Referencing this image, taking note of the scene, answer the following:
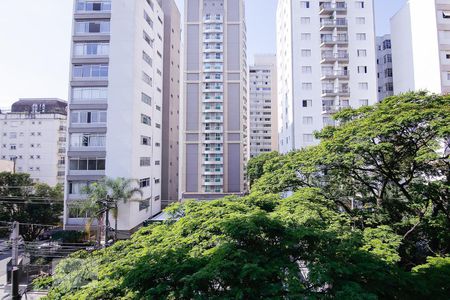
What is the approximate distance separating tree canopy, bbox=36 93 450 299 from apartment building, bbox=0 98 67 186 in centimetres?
4617

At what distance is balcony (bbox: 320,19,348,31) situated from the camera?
33344 mm

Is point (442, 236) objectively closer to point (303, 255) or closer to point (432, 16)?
point (303, 255)

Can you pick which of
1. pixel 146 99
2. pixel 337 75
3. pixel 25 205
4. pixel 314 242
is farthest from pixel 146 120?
pixel 314 242

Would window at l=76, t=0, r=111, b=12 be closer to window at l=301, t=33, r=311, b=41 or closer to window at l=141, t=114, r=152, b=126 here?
window at l=141, t=114, r=152, b=126

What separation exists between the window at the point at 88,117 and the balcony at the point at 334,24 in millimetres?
27758

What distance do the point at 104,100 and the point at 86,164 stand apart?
6.13 meters

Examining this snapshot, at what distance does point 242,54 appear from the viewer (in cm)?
4838

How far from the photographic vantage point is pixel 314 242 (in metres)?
6.14

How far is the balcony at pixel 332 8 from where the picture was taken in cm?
3353

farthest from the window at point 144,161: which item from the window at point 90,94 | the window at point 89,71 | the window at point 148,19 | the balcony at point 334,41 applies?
the balcony at point 334,41

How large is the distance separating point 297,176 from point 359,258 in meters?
7.82

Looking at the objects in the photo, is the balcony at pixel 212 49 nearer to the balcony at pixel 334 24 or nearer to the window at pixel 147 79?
the balcony at pixel 334 24

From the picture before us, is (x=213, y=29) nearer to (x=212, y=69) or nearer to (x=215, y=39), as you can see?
(x=215, y=39)

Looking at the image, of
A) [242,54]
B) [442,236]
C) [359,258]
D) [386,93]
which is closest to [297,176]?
[442,236]
